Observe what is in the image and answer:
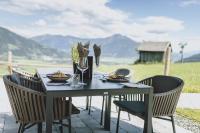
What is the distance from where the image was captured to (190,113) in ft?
17.9

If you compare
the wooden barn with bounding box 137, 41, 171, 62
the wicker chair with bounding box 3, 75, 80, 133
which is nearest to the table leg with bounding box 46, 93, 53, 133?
the wicker chair with bounding box 3, 75, 80, 133

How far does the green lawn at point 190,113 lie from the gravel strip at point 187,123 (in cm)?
15

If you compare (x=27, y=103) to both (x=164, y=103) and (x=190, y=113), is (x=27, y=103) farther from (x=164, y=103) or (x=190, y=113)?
(x=190, y=113)

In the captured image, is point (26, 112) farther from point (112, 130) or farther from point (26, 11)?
point (26, 11)

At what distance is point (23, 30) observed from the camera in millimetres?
63969

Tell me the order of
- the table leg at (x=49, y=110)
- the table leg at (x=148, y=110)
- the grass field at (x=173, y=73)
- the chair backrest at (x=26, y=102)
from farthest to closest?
1. the grass field at (x=173, y=73)
2. the table leg at (x=148, y=110)
3. the chair backrest at (x=26, y=102)
4. the table leg at (x=49, y=110)

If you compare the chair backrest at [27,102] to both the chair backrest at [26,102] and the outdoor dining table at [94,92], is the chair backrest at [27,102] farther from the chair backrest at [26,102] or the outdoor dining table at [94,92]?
the outdoor dining table at [94,92]

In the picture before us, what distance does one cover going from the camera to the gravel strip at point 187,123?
14.5ft

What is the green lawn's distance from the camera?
508cm

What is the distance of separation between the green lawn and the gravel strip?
153mm

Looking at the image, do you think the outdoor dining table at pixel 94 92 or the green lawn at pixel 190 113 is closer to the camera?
the outdoor dining table at pixel 94 92

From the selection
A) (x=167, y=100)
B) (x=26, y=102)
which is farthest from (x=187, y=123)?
(x=26, y=102)

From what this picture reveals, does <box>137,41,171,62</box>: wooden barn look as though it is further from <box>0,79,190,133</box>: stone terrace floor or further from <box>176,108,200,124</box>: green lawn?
<box>0,79,190,133</box>: stone terrace floor

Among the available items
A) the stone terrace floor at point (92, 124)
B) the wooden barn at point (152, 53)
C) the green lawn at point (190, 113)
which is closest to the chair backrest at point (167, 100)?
the stone terrace floor at point (92, 124)
